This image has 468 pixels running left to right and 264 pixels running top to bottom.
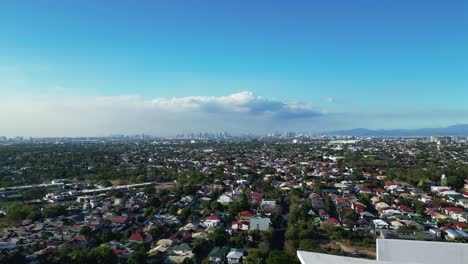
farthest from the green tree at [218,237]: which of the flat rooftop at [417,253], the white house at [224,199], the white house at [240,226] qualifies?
the flat rooftop at [417,253]

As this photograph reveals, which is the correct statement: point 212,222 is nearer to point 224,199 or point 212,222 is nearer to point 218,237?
point 218,237

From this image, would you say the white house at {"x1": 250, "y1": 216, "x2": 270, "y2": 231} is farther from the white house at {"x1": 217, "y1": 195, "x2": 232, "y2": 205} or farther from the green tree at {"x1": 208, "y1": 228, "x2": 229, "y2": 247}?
the white house at {"x1": 217, "y1": 195, "x2": 232, "y2": 205}

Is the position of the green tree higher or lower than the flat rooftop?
lower

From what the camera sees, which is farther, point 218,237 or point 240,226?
point 240,226

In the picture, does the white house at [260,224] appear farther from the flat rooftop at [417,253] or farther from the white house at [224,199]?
the flat rooftop at [417,253]

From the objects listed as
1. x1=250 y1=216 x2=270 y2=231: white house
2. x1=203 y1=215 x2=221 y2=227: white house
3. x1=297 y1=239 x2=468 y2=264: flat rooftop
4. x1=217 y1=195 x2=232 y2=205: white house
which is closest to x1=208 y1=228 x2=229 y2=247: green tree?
x1=250 y1=216 x2=270 y2=231: white house

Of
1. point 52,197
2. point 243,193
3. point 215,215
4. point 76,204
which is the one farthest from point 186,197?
point 52,197

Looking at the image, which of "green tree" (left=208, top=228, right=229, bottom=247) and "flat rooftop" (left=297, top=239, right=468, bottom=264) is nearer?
"flat rooftop" (left=297, top=239, right=468, bottom=264)

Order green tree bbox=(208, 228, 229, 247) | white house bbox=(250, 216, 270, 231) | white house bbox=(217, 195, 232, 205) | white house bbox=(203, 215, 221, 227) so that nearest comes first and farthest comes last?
green tree bbox=(208, 228, 229, 247), white house bbox=(250, 216, 270, 231), white house bbox=(203, 215, 221, 227), white house bbox=(217, 195, 232, 205)

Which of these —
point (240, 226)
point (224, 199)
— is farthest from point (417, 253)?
point (224, 199)

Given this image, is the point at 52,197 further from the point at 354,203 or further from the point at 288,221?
the point at 354,203

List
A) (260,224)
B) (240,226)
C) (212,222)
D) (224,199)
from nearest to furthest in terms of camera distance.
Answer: (260,224) < (240,226) < (212,222) < (224,199)
